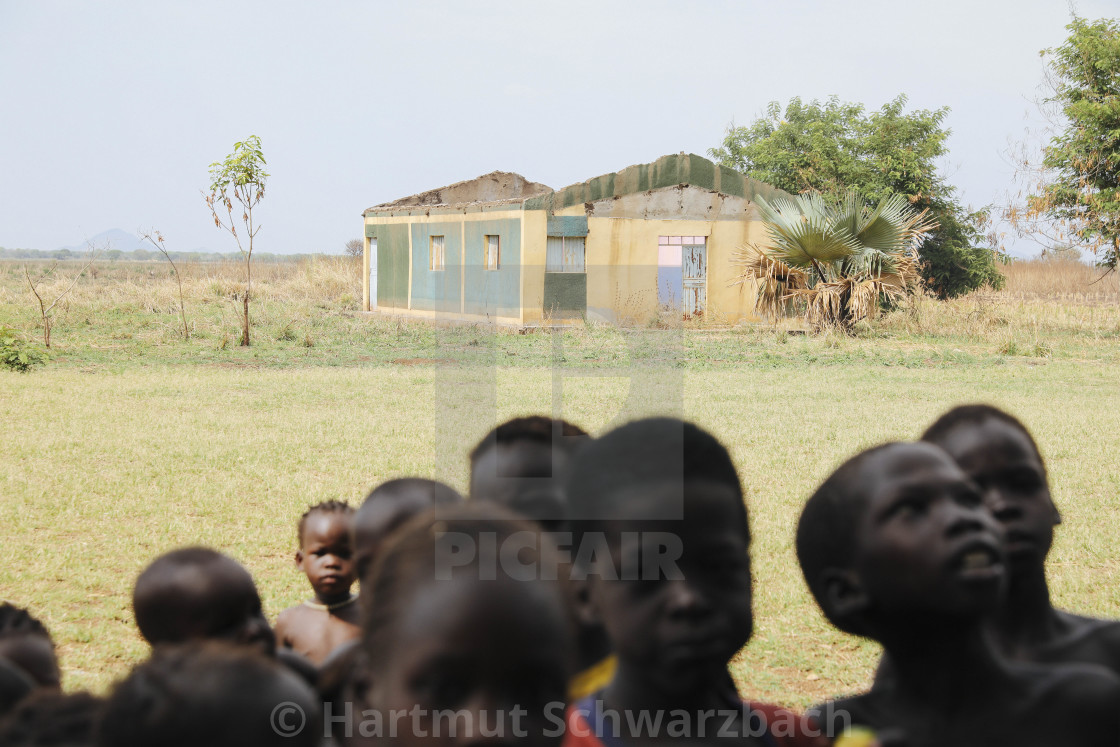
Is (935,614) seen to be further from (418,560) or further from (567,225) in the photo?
Answer: (567,225)

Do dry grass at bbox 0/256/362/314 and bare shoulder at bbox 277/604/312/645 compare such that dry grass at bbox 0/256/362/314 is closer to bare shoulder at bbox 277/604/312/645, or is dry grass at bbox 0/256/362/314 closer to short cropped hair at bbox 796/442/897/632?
bare shoulder at bbox 277/604/312/645

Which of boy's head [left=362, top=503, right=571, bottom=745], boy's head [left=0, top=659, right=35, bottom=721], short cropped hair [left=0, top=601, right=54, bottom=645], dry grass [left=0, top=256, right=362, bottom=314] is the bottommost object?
short cropped hair [left=0, top=601, right=54, bottom=645]

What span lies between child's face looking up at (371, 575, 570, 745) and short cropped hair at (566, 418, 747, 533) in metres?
0.40

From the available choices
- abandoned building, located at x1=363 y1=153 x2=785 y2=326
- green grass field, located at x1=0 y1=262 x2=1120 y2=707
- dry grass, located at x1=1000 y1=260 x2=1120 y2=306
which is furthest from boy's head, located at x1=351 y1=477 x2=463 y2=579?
dry grass, located at x1=1000 y1=260 x2=1120 y2=306

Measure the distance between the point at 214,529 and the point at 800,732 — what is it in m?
4.47

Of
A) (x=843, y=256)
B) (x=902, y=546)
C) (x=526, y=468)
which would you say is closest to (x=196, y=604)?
(x=526, y=468)

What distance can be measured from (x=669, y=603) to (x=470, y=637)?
401 mm

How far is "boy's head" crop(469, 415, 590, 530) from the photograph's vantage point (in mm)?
1785

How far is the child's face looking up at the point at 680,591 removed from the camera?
4.46 ft

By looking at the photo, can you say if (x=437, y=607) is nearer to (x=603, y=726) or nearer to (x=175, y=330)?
(x=603, y=726)

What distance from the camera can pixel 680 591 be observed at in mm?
1372

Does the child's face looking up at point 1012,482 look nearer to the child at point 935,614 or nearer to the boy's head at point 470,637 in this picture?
the child at point 935,614

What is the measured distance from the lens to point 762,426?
863cm

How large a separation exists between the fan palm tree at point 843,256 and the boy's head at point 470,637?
1688 cm
